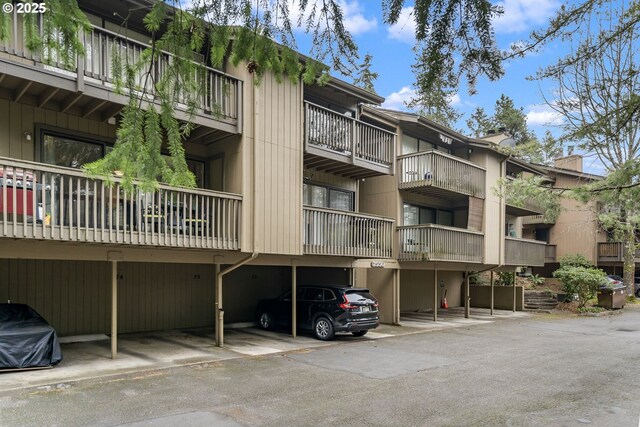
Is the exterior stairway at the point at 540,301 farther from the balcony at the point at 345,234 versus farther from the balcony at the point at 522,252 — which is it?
the balcony at the point at 345,234

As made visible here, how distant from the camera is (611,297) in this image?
24.4m

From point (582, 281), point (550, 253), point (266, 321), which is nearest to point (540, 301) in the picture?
point (582, 281)

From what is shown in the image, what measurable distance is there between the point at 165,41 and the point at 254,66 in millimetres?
965

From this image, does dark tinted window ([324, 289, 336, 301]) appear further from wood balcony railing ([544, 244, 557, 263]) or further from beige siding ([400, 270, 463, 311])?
wood balcony railing ([544, 244, 557, 263])

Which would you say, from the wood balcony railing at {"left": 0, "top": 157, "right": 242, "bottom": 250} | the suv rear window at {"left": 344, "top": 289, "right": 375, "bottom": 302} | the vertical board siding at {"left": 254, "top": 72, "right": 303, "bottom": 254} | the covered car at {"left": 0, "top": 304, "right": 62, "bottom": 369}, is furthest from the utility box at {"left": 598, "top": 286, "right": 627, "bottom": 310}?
the covered car at {"left": 0, "top": 304, "right": 62, "bottom": 369}

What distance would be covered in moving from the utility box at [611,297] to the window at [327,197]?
52.1ft

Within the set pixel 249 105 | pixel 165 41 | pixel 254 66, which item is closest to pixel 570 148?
pixel 254 66

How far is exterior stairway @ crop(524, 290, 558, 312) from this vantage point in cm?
2517

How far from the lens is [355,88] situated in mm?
15805

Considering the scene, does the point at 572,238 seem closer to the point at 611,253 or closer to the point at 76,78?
the point at 611,253

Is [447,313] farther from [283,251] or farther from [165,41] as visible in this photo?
[165,41]

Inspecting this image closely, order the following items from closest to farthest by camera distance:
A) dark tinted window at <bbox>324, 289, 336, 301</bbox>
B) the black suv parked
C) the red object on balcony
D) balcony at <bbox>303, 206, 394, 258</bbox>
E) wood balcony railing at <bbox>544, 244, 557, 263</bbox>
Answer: the red object on balcony, the black suv parked, dark tinted window at <bbox>324, 289, 336, 301</bbox>, balcony at <bbox>303, 206, 394, 258</bbox>, wood balcony railing at <bbox>544, 244, 557, 263</bbox>

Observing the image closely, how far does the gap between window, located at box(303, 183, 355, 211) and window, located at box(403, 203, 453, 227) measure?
317 centimetres

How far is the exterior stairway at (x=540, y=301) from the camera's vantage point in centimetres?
2517
